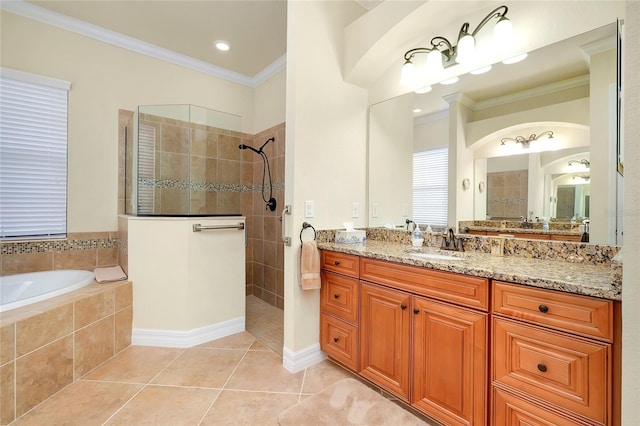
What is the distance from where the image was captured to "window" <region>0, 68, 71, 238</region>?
95.5 inches

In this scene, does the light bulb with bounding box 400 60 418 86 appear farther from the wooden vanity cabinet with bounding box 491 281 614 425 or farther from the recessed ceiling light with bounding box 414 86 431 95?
the wooden vanity cabinet with bounding box 491 281 614 425

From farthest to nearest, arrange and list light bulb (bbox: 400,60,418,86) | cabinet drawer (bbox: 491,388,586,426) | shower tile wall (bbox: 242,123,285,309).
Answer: shower tile wall (bbox: 242,123,285,309)
light bulb (bbox: 400,60,418,86)
cabinet drawer (bbox: 491,388,586,426)

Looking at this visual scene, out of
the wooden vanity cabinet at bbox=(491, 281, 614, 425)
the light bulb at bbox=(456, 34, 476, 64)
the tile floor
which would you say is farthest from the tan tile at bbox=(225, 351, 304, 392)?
the light bulb at bbox=(456, 34, 476, 64)

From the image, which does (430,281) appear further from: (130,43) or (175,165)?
(130,43)

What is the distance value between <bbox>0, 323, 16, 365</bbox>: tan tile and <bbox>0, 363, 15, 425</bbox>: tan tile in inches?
1.6

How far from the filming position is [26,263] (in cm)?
249

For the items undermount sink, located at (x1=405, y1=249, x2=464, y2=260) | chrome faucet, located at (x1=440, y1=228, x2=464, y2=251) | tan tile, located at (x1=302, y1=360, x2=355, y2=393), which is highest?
chrome faucet, located at (x1=440, y1=228, x2=464, y2=251)

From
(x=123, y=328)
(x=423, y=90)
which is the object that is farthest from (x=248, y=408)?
(x=423, y=90)

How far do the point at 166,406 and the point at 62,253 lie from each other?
1.98 meters

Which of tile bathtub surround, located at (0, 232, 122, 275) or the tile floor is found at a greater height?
tile bathtub surround, located at (0, 232, 122, 275)

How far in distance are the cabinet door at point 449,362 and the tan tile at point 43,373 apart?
2.22 metres

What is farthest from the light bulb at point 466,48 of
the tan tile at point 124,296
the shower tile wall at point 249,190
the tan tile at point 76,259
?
the tan tile at point 76,259

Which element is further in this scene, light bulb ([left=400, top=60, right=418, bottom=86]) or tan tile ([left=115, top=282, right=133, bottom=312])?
tan tile ([left=115, top=282, right=133, bottom=312])

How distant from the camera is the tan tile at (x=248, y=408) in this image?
157cm
